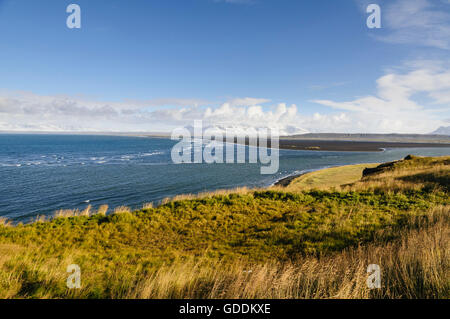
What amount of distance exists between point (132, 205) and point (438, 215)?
24459 mm

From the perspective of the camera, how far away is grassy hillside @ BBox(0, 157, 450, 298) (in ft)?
15.0

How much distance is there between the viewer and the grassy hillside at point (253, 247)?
15.0ft

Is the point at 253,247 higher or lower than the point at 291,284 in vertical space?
lower

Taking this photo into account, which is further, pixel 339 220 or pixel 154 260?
pixel 339 220

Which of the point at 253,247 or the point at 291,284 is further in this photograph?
the point at 253,247

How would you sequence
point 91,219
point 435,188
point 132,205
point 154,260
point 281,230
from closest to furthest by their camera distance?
point 154,260, point 281,230, point 91,219, point 435,188, point 132,205

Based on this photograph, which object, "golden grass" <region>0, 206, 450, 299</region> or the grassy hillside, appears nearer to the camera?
"golden grass" <region>0, 206, 450, 299</region>

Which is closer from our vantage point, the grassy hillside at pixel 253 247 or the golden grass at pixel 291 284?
the golden grass at pixel 291 284

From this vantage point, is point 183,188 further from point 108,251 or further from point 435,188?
point 435,188

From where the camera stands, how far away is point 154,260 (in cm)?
827

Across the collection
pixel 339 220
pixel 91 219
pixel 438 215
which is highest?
pixel 438 215

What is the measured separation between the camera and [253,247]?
9.41 m
